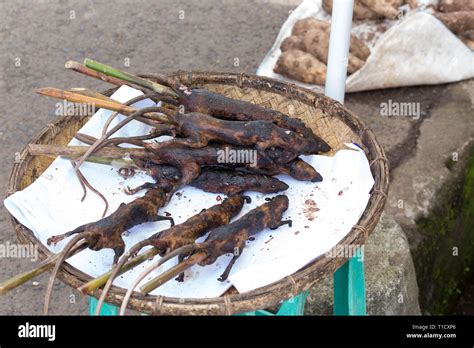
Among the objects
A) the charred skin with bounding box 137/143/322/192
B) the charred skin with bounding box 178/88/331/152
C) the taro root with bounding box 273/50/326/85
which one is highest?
the taro root with bounding box 273/50/326/85

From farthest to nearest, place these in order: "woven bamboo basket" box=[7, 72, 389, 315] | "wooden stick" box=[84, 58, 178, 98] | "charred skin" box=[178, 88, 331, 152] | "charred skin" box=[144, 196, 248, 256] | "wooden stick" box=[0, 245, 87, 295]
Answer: "charred skin" box=[178, 88, 331, 152], "wooden stick" box=[84, 58, 178, 98], "charred skin" box=[144, 196, 248, 256], "woven bamboo basket" box=[7, 72, 389, 315], "wooden stick" box=[0, 245, 87, 295]

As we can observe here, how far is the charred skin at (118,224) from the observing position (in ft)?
6.71

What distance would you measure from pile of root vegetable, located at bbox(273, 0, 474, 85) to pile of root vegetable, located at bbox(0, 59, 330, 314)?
1.60 meters

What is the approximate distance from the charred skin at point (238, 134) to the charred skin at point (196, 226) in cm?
22

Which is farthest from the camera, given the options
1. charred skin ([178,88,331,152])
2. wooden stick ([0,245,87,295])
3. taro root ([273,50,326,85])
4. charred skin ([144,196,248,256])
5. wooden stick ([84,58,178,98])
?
taro root ([273,50,326,85])

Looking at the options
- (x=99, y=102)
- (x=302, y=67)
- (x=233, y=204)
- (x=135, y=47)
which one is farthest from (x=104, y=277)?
(x=135, y=47)

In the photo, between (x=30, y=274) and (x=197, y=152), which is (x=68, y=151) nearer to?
(x=197, y=152)

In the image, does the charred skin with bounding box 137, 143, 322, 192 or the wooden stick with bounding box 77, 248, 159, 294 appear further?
the charred skin with bounding box 137, 143, 322, 192

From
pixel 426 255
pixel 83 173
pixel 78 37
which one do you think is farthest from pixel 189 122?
pixel 78 37

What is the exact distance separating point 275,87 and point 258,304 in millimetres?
1222

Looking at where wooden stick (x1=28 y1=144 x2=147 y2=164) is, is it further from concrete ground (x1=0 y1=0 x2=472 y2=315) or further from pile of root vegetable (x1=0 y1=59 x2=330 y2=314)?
concrete ground (x1=0 y1=0 x2=472 y2=315)

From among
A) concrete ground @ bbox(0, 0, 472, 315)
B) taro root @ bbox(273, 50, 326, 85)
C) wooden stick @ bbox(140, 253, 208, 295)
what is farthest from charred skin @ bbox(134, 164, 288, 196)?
taro root @ bbox(273, 50, 326, 85)

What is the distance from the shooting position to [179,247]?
2.01 meters

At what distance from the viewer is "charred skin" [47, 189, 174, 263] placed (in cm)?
204
